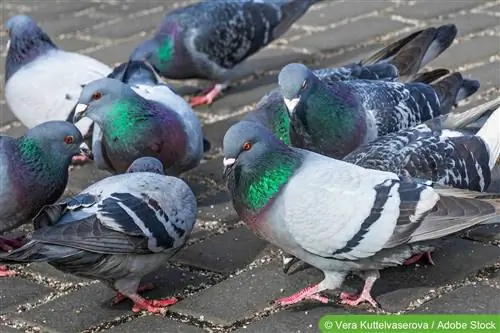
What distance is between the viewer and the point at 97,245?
15.2ft

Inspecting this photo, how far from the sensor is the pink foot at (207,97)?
7.86m

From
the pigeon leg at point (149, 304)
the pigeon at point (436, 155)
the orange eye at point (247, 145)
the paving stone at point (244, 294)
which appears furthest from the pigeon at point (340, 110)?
the pigeon leg at point (149, 304)

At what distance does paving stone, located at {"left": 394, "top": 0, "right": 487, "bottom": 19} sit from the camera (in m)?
9.06

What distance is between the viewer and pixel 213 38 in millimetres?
8062

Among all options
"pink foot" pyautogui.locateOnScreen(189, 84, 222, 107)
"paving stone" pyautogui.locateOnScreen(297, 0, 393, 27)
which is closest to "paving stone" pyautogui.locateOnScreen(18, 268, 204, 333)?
"pink foot" pyautogui.locateOnScreen(189, 84, 222, 107)

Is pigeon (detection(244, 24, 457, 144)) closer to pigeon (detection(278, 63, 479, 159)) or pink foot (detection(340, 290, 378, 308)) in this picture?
pigeon (detection(278, 63, 479, 159))

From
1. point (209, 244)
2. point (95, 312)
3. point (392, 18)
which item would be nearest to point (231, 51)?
point (392, 18)

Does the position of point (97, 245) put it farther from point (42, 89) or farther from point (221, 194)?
point (42, 89)

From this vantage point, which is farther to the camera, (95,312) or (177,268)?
(177,268)

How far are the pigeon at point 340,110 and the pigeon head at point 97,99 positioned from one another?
873 millimetres

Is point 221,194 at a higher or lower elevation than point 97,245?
lower

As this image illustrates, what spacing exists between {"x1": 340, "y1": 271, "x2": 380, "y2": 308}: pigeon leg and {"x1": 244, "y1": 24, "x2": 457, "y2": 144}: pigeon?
1281mm

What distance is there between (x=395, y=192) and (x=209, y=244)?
1.20 metres

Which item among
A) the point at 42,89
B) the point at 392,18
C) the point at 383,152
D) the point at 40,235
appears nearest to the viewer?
the point at 40,235
